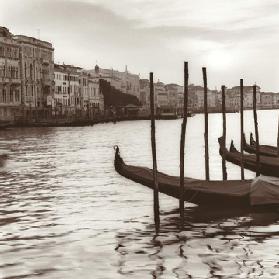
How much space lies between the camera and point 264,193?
1269cm

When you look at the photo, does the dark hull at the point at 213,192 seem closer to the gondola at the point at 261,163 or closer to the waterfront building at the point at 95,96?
the gondola at the point at 261,163

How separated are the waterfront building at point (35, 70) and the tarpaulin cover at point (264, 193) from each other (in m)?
58.2

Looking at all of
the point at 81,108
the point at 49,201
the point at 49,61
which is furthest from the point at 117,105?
the point at 49,201

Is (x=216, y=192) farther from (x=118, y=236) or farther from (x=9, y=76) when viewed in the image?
(x=9, y=76)

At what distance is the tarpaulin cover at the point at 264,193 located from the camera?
1269 cm

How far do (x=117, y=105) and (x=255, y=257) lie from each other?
325 ft

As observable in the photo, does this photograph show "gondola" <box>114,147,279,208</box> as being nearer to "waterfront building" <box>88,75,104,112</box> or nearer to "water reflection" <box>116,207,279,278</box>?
"water reflection" <box>116,207,279,278</box>

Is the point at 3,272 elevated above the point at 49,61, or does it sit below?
below

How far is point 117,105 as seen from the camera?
109 m

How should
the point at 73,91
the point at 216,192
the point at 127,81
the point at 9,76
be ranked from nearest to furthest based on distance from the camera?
the point at 216,192
the point at 9,76
the point at 73,91
the point at 127,81

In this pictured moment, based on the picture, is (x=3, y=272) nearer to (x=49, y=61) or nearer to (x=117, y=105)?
(x=49, y=61)

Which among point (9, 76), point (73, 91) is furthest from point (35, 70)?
point (73, 91)

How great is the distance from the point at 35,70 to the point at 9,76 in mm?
8130

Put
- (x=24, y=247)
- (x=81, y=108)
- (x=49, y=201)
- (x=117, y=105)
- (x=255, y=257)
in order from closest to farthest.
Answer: (x=255, y=257) < (x=24, y=247) < (x=49, y=201) < (x=81, y=108) < (x=117, y=105)
